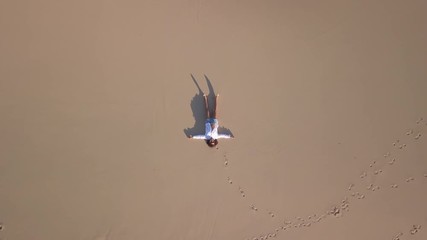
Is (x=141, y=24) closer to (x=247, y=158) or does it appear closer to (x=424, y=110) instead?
(x=247, y=158)

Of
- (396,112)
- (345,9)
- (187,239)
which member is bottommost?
(187,239)

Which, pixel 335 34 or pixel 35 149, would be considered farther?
pixel 335 34

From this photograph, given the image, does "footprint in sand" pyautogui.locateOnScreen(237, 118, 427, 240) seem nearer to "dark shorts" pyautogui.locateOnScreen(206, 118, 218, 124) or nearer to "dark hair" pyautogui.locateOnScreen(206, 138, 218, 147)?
"dark hair" pyautogui.locateOnScreen(206, 138, 218, 147)

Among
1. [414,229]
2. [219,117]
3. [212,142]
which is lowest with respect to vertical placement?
[414,229]

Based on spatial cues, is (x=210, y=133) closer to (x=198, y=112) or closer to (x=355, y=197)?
(x=198, y=112)

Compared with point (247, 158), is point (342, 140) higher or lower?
higher

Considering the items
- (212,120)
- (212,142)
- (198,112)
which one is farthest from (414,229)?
(198,112)

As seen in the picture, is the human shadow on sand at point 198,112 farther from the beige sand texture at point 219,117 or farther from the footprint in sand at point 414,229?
the footprint in sand at point 414,229

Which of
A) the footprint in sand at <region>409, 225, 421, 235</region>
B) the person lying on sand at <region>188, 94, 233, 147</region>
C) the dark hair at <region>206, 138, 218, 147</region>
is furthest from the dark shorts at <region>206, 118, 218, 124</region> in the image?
the footprint in sand at <region>409, 225, 421, 235</region>

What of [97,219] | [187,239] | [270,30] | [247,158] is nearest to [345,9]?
[270,30]
